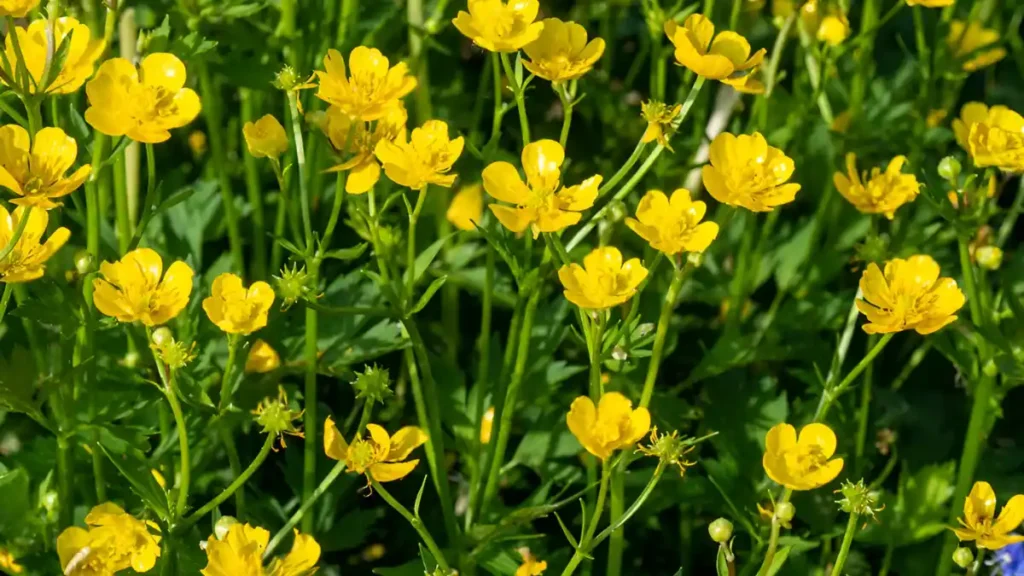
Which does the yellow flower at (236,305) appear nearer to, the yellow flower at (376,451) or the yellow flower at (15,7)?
the yellow flower at (376,451)

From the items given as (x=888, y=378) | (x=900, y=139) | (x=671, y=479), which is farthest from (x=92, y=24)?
(x=888, y=378)

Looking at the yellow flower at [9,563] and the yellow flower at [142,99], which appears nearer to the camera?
the yellow flower at [142,99]

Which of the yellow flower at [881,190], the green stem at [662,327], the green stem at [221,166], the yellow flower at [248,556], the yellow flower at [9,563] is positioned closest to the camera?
the yellow flower at [248,556]

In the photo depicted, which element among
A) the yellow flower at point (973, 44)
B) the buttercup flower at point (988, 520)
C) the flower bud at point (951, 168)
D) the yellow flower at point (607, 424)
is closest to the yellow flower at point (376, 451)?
the yellow flower at point (607, 424)

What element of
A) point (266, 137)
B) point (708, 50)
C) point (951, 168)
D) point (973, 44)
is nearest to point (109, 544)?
point (266, 137)

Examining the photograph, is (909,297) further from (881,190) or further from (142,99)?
(142,99)

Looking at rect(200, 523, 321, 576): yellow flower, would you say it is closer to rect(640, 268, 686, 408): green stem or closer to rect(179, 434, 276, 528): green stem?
rect(179, 434, 276, 528): green stem
